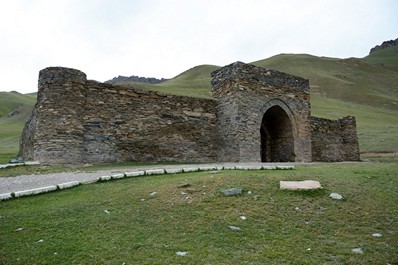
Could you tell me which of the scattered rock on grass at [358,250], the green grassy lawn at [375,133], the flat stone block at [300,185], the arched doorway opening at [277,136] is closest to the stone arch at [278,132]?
the arched doorway opening at [277,136]

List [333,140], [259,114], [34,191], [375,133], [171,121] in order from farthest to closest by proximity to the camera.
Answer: [375,133] → [333,140] → [259,114] → [171,121] → [34,191]

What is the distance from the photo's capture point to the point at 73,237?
15.7 ft

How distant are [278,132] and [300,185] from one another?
11.6 meters

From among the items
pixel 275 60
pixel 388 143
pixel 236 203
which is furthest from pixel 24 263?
pixel 275 60

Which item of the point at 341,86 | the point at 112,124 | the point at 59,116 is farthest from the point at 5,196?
the point at 341,86

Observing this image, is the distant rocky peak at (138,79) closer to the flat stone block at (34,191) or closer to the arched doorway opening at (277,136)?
the arched doorway opening at (277,136)

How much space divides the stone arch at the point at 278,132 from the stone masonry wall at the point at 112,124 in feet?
12.2

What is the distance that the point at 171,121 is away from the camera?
48.2 feet

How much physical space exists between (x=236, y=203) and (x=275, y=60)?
3897 inches

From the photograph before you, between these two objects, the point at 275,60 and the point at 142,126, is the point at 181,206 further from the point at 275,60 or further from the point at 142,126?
the point at 275,60

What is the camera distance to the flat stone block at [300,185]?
676 centimetres

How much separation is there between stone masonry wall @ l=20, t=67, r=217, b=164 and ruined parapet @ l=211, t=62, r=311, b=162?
1.02m

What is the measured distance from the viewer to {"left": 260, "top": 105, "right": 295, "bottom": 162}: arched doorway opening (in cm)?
1755

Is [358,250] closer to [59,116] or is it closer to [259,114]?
[59,116]
